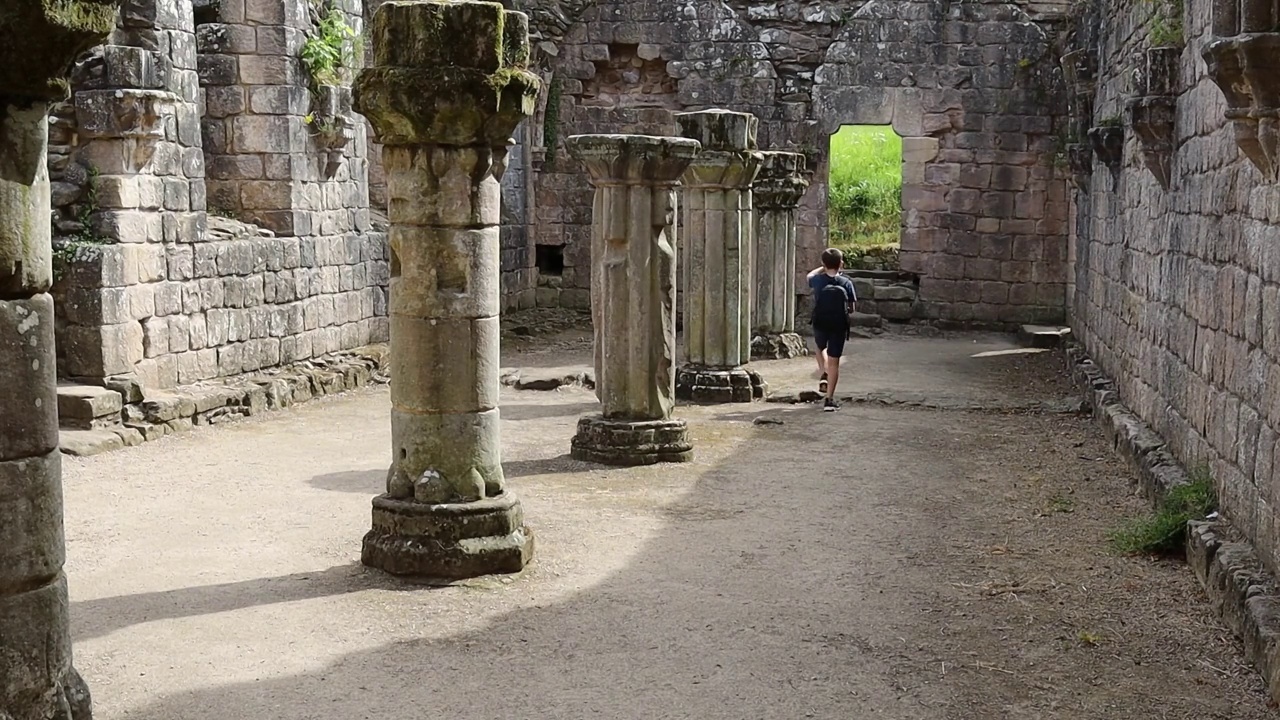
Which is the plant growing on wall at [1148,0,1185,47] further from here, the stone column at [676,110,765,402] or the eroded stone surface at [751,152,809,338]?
the eroded stone surface at [751,152,809,338]

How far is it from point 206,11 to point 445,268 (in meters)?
7.55

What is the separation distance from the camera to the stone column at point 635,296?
10.3 meters

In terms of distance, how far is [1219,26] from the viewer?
265 inches

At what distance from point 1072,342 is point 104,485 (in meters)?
11.8

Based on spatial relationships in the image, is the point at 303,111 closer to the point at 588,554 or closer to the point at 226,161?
the point at 226,161

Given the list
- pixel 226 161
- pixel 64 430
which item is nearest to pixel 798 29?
pixel 226 161

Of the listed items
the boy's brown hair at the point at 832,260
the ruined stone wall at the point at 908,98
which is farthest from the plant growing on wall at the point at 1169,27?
the ruined stone wall at the point at 908,98

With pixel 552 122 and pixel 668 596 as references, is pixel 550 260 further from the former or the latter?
pixel 668 596

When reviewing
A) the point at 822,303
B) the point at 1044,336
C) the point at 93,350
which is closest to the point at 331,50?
the point at 93,350

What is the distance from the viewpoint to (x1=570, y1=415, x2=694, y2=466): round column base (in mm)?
10461

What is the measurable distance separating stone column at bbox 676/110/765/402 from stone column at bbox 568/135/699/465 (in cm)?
272

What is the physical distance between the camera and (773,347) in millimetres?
17297

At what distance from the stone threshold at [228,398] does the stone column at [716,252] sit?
3431mm

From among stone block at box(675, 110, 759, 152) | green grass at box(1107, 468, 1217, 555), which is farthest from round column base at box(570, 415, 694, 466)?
stone block at box(675, 110, 759, 152)
